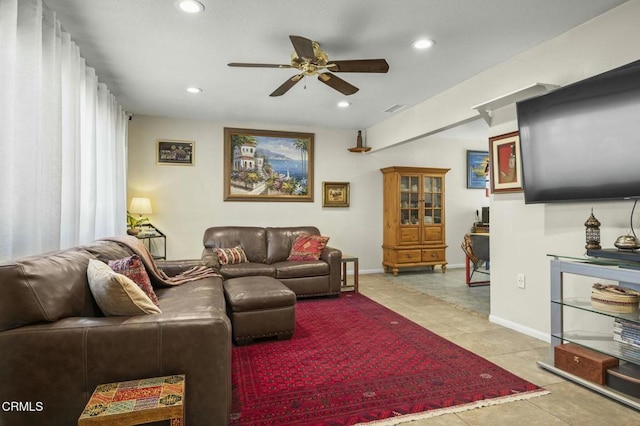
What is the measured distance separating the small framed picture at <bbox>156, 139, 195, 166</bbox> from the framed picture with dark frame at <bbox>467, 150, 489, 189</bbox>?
16.9ft

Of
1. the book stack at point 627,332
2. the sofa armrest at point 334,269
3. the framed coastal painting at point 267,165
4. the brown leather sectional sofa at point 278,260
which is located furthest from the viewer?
the framed coastal painting at point 267,165

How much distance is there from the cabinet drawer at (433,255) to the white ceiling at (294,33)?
2978 millimetres

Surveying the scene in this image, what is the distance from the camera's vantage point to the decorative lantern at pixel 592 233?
7.88 ft

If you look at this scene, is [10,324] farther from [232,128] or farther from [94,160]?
[232,128]

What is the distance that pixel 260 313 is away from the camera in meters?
2.96

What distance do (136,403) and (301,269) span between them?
3.13 m

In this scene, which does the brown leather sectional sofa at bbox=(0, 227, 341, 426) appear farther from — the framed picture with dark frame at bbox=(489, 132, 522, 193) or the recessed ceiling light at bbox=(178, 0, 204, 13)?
the framed picture with dark frame at bbox=(489, 132, 522, 193)

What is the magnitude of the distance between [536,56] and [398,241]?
12.1ft

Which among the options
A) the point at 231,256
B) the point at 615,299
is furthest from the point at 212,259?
the point at 615,299

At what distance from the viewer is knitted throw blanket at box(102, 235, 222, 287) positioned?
2916mm

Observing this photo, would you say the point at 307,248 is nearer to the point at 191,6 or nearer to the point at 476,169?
the point at 191,6

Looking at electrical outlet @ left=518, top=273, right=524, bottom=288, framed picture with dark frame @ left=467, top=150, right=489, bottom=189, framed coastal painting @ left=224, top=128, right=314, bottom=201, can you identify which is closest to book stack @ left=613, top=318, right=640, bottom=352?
electrical outlet @ left=518, top=273, right=524, bottom=288

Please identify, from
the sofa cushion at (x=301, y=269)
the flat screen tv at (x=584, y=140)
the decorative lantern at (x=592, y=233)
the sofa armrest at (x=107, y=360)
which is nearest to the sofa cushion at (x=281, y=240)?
the sofa cushion at (x=301, y=269)

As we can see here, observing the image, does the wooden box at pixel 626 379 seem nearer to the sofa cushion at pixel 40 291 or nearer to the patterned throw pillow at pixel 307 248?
the sofa cushion at pixel 40 291
